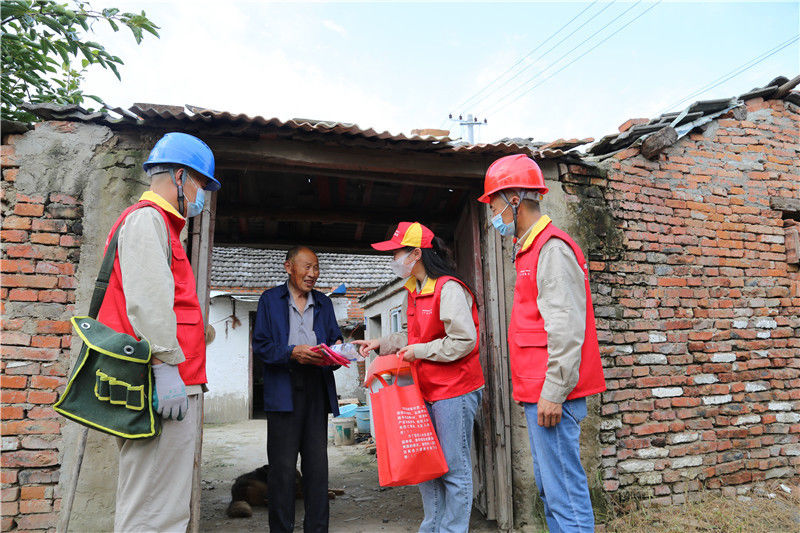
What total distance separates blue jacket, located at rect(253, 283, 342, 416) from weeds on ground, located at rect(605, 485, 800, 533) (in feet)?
8.34

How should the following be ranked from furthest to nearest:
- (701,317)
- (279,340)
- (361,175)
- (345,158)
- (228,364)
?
(228,364) → (701,317) → (361,175) → (345,158) → (279,340)

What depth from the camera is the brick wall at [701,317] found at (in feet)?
14.7

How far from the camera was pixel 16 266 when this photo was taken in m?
3.42

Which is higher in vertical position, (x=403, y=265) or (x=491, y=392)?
(x=403, y=265)

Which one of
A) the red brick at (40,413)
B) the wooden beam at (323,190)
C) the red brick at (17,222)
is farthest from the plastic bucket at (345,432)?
the red brick at (17,222)

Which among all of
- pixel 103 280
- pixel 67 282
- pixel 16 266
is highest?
pixel 16 266

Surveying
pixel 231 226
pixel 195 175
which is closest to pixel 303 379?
pixel 195 175

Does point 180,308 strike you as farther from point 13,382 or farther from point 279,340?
point 13,382

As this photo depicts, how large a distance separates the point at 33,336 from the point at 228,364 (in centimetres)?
1033

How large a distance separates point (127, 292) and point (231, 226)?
376cm

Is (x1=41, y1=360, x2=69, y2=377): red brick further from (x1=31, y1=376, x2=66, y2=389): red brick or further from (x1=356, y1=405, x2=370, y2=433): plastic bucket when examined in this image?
(x1=356, y1=405, x2=370, y2=433): plastic bucket

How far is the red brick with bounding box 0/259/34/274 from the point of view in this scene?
11.1 feet

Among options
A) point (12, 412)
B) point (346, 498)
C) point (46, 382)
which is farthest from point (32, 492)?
point (346, 498)

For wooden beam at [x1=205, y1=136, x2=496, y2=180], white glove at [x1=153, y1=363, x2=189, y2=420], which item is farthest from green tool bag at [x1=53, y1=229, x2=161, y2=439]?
wooden beam at [x1=205, y1=136, x2=496, y2=180]
